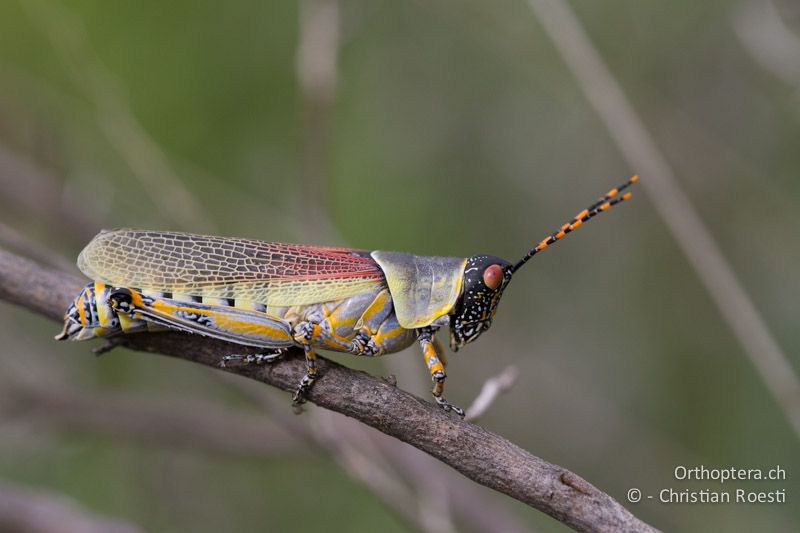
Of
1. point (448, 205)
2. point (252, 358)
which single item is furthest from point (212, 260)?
point (448, 205)

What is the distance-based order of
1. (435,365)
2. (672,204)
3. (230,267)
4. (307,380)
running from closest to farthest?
(307,380) → (435,365) → (230,267) → (672,204)

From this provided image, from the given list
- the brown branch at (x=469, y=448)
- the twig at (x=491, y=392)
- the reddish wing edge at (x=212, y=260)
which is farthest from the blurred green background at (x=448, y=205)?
the brown branch at (x=469, y=448)

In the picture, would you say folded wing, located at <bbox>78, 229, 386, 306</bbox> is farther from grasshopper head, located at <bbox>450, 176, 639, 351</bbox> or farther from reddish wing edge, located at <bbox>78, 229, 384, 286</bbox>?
grasshopper head, located at <bbox>450, 176, 639, 351</bbox>

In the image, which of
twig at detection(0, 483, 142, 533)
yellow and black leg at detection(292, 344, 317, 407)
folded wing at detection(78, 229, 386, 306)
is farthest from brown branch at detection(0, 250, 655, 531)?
twig at detection(0, 483, 142, 533)

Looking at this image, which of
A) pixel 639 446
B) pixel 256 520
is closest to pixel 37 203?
pixel 256 520

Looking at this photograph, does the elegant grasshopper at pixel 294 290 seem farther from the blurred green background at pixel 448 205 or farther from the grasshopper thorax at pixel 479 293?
the blurred green background at pixel 448 205

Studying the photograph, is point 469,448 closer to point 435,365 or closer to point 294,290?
point 435,365
